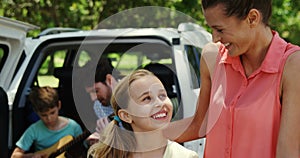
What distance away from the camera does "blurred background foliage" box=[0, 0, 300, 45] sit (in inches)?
412

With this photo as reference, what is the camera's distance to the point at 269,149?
2.07 m

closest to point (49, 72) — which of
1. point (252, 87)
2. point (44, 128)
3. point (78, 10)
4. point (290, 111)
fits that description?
point (44, 128)

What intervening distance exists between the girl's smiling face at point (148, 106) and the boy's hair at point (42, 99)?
2.39m

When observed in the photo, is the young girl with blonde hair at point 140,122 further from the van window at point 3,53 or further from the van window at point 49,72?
the van window at point 49,72

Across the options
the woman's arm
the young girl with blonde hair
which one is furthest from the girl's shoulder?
the woman's arm

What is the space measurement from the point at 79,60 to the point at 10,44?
2.36 feet

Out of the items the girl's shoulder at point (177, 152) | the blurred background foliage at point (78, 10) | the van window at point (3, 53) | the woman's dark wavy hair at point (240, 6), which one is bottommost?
the girl's shoulder at point (177, 152)

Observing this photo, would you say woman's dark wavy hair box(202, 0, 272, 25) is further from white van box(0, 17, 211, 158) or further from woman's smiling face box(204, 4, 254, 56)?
white van box(0, 17, 211, 158)

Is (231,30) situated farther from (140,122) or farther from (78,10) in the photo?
(78,10)

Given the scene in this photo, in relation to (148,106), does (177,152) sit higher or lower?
lower

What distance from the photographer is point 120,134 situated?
2523 millimetres

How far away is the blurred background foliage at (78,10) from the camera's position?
10.5 metres

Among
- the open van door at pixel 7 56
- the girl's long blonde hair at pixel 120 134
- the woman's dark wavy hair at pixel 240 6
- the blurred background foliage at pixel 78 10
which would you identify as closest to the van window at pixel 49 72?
the open van door at pixel 7 56

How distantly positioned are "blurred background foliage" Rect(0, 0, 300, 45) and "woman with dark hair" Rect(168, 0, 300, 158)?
787 cm
